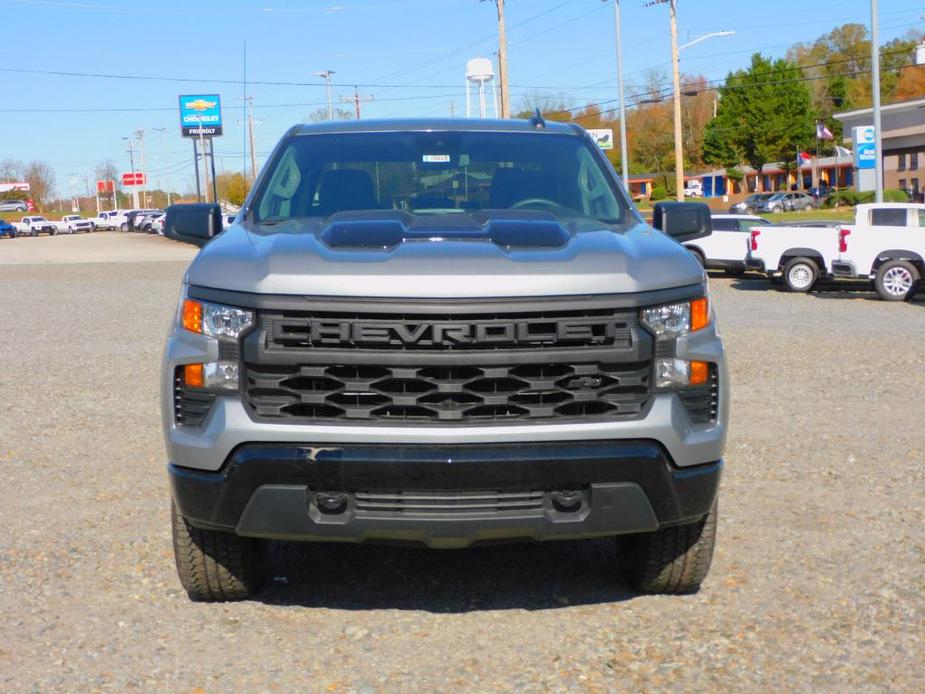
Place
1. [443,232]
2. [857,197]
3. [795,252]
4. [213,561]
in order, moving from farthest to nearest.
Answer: [857,197] → [795,252] → [213,561] → [443,232]

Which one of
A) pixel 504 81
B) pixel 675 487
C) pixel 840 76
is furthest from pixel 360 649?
pixel 840 76

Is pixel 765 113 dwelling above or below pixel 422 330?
above

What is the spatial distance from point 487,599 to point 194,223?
222 cm

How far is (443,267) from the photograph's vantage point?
4102mm

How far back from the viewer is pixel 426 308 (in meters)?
4.03

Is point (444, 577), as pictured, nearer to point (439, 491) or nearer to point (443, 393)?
point (439, 491)

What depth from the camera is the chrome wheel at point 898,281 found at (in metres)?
21.0

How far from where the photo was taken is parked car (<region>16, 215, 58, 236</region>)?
277ft

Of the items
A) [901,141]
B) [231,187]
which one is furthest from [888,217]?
[231,187]

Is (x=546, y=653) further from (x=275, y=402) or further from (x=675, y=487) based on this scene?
(x=275, y=402)

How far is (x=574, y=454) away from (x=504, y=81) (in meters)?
40.7

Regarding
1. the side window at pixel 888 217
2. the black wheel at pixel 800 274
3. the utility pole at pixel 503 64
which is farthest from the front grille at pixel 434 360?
the utility pole at pixel 503 64

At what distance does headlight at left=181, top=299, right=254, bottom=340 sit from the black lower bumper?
41 centimetres

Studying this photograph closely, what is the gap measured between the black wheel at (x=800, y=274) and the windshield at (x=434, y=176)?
58.7 feet
